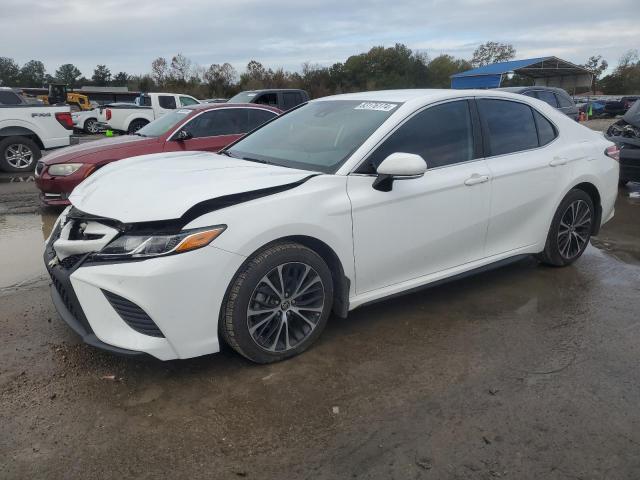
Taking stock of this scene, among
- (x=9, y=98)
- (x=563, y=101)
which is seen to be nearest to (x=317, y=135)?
(x=9, y=98)

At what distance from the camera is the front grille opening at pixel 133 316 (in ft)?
9.32

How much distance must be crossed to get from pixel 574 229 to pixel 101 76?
92.8 m

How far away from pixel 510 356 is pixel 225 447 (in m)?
1.90

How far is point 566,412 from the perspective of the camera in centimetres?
282

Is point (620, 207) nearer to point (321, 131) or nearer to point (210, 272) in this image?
point (321, 131)

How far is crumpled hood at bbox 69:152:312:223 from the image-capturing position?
116 inches

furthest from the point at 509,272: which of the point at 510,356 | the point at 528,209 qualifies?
the point at 510,356

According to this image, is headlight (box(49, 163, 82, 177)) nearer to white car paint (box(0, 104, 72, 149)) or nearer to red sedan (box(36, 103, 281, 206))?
red sedan (box(36, 103, 281, 206))

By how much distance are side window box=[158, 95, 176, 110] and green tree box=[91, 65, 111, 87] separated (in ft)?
226

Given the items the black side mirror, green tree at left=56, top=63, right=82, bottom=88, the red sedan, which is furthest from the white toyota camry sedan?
green tree at left=56, top=63, right=82, bottom=88

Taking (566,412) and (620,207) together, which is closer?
(566,412)

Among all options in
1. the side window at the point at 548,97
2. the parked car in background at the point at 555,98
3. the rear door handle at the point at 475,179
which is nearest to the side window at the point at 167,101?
the parked car in background at the point at 555,98

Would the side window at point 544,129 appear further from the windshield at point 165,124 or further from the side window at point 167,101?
the side window at point 167,101

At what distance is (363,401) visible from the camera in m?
2.92
